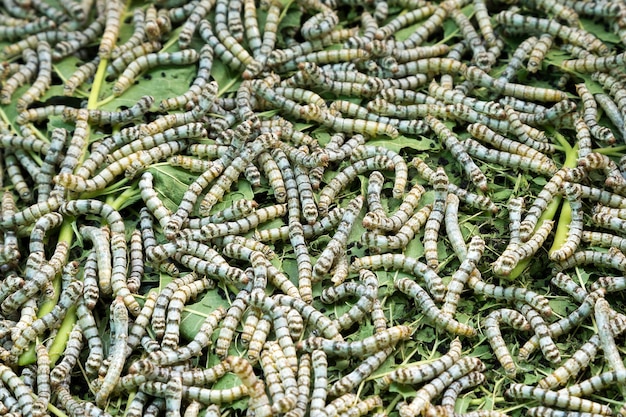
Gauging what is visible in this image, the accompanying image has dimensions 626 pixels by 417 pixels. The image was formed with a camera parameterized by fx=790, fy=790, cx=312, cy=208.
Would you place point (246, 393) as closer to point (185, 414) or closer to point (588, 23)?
point (185, 414)

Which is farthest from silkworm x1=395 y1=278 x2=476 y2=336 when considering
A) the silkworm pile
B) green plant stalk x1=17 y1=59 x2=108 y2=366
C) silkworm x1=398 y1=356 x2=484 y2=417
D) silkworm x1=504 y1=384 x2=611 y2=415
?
green plant stalk x1=17 y1=59 x2=108 y2=366

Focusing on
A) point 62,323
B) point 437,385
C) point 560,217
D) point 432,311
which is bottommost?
point 62,323

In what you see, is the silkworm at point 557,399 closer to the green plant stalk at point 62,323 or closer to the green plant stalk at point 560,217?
the green plant stalk at point 560,217

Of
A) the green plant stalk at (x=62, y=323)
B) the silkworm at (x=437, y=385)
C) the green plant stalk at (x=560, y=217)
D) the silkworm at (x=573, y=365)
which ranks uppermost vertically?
the green plant stalk at (x=560, y=217)

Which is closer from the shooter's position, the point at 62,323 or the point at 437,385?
the point at 437,385

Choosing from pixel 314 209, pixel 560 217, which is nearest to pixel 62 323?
pixel 314 209

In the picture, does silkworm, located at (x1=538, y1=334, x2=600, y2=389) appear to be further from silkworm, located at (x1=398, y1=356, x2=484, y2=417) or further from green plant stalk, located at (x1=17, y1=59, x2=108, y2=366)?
green plant stalk, located at (x1=17, y1=59, x2=108, y2=366)

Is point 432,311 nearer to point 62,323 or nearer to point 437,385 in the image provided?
point 437,385

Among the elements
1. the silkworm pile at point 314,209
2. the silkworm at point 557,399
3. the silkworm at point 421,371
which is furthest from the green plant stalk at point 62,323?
the silkworm at point 557,399

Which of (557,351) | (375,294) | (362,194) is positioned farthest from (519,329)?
(362,194)
